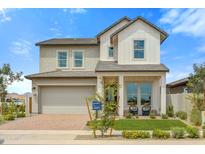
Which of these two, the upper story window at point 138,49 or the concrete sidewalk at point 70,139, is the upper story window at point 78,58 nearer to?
the upper story window at point 138,49

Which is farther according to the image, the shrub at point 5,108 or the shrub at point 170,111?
the shrub at point 5,108

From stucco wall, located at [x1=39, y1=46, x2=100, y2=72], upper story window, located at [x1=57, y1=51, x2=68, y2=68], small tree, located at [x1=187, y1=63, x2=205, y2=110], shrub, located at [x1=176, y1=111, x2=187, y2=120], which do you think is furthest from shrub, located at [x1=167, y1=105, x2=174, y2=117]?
upper story window, located at [x1=57, y1=51, x2=68, y2=68]

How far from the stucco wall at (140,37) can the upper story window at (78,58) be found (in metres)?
5.60

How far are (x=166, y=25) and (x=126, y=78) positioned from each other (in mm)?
4798

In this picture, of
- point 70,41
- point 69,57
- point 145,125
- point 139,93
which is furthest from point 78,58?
point 145,125

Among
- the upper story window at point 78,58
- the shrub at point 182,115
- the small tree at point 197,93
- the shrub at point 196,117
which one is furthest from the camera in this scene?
the upper story window at point 78,58

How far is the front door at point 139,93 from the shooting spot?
74.7ft

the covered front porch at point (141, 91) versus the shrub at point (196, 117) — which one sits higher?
the covered front porch at point (141, 91)

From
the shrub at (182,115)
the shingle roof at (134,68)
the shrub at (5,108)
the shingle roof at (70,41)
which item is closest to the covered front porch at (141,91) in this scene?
the shingle roof at (134,68)

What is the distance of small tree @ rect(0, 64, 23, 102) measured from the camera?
77.8 feet

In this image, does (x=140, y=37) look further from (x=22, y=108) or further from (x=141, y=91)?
(x=22, y=108)

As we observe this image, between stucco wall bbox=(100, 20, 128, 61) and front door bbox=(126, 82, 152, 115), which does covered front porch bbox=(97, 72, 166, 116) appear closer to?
front door bbox=(126, 82, 152, 115)

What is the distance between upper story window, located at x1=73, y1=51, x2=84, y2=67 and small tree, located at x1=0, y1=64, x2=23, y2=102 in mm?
4859
